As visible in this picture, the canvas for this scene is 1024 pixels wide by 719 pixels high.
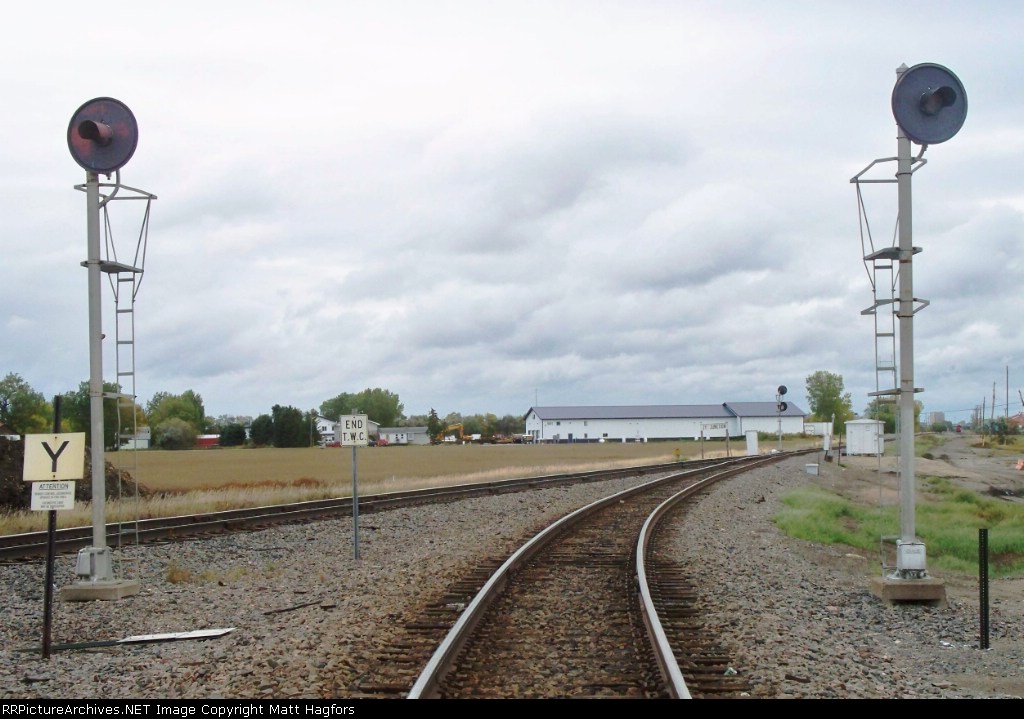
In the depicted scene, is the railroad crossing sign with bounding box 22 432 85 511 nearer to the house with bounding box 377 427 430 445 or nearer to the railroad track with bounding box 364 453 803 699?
the railroad track with bounding box 364 453 803 699

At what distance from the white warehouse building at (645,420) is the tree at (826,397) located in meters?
5.38

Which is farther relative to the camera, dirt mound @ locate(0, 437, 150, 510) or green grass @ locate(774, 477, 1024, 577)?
dirt mound @ locate(0, 437, 150, 510)

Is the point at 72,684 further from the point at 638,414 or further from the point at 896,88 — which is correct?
the point at 638,414

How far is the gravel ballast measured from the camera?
303 inches

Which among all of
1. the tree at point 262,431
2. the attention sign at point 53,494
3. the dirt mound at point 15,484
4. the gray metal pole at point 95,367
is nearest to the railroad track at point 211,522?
the gray metal pole at point 95,367

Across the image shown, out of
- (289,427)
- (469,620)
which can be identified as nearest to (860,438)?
(469,620)

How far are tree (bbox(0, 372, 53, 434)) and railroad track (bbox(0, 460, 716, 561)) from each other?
32948 millimetres

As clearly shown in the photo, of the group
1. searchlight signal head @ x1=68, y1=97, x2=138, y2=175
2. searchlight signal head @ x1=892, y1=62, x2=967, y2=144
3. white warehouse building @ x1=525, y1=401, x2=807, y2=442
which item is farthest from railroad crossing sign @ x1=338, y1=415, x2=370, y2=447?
white warehouse building @ x1=525, y1=401, x2=807, y2=442

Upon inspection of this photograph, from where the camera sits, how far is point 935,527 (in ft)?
82.1

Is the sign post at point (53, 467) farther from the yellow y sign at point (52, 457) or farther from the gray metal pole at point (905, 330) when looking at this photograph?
the gray metal pole at point (905, 330)

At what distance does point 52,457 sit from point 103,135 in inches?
180

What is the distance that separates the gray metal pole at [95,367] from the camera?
12445 millimetres

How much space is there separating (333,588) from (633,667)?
5863 mm

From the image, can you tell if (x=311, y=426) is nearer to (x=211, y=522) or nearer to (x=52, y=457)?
(x=211, y=522)
